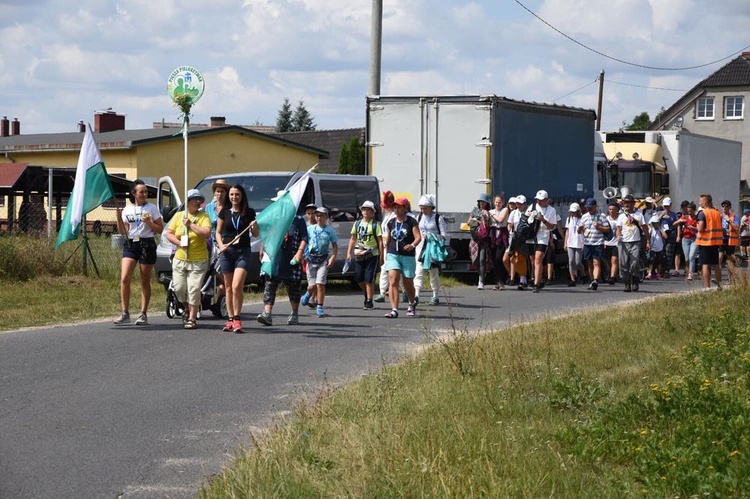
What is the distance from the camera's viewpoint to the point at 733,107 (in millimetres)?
75125

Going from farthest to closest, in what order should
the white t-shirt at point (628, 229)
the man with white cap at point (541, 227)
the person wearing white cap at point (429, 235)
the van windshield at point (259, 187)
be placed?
the white t-shirt at point (628, 229), the man with white cap at point (541, 227), the van windshield at point (259, 187), the person wearing white cap at point (429, 235)

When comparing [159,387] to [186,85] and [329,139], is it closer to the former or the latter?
[186,85]

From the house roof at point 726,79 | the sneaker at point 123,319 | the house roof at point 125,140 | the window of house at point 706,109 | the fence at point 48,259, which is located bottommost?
Answer: the sneaker at point 123,319

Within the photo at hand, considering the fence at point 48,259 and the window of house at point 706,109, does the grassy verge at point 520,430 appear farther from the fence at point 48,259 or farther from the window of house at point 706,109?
the window of house at point 706,109

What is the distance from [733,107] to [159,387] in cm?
7102

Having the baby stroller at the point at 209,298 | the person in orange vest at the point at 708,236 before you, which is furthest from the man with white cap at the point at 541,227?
the baby stroller at the point at 209,298

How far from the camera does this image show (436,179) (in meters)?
22.3

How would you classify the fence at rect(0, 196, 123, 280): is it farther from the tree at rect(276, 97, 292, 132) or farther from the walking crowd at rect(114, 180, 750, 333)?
the tree at rect(276, 97, 292, 132)

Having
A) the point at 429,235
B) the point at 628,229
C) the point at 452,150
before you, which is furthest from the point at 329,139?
the point at 429,235

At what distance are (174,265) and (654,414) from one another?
24.7 ft

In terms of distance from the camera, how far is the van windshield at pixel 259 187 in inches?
765

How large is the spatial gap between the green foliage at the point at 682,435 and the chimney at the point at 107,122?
164ft

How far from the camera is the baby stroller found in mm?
14414

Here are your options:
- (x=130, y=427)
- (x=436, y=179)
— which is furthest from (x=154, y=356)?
(x=436, y=179)
